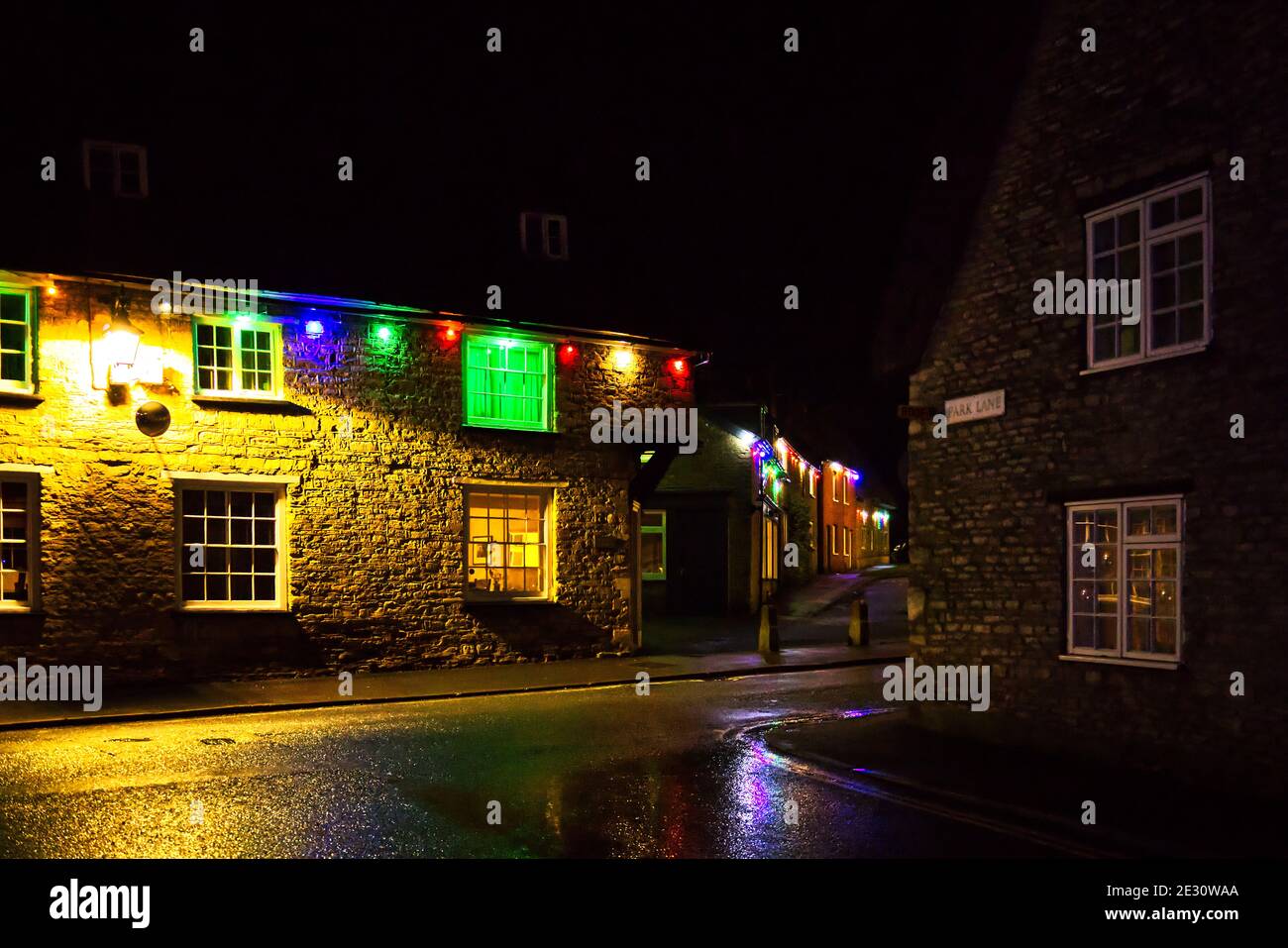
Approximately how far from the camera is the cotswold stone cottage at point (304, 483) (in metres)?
15.9

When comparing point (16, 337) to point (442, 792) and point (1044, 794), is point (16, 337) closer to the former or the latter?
point (442, 792)

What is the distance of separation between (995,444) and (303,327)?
1135 centimetres

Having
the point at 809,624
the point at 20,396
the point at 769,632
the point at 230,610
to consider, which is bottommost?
the point at 809,624

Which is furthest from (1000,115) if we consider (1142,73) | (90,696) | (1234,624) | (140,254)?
(90,696)

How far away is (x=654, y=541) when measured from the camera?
32688 mm

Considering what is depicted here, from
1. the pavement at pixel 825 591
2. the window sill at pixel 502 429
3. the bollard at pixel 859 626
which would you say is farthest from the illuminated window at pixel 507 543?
the pavement at pixel 825 591

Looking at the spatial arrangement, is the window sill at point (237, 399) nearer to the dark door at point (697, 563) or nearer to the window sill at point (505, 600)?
the window sill at point (505, 600)

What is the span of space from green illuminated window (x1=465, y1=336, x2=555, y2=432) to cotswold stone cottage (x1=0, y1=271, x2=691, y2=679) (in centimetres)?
4

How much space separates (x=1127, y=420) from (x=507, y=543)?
12075 mm

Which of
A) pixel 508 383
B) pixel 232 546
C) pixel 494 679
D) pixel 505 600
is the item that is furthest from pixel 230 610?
pixel 508 383

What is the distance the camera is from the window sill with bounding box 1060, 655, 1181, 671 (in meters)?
10.0

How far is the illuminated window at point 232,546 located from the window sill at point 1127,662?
1230 cm
